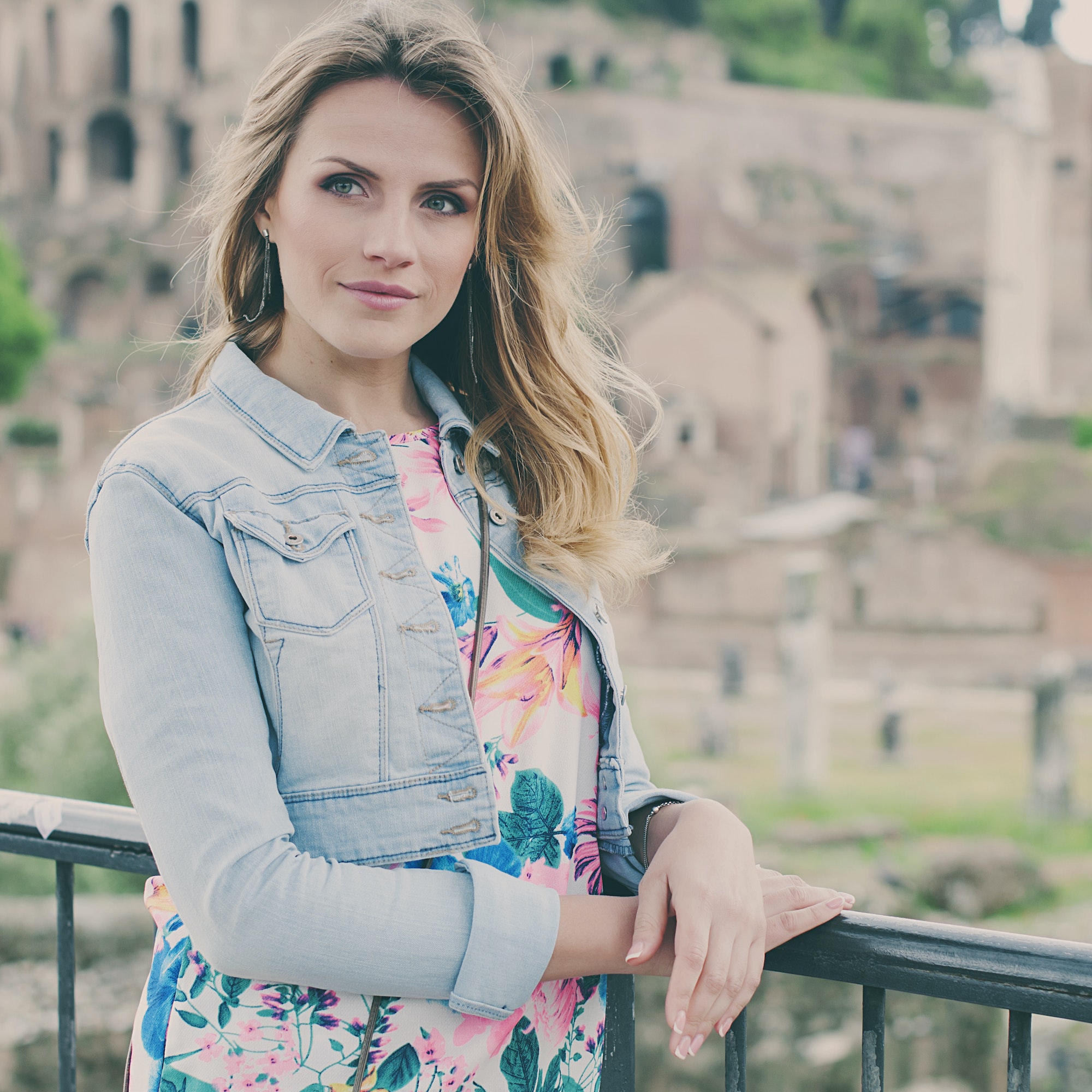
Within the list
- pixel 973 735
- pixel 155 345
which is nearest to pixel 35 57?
pixel 973 735

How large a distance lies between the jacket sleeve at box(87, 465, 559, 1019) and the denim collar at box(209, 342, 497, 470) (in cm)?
12

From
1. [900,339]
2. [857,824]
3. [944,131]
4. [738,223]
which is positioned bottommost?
[857,824]


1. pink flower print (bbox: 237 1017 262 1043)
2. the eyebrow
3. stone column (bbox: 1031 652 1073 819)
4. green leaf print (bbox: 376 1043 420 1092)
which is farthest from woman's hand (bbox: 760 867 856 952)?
stone column (bbox: 1031 652 1073 819)

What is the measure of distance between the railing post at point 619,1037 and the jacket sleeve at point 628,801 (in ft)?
0.25

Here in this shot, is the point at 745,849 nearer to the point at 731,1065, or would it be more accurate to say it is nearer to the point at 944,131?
the point at 731,1065

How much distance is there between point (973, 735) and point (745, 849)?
48.0 feet

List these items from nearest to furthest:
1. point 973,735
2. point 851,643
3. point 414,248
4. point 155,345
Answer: point 414,248 → point 155,345 → point 973,735 → point 851,643

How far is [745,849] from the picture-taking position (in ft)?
3.13

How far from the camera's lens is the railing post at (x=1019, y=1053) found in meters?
0.90

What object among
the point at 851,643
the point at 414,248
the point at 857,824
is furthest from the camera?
the point at 851,643

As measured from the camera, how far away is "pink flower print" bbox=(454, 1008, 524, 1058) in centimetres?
90

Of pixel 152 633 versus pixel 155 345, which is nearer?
pixel 152 633

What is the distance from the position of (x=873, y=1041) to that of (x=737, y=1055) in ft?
0.33

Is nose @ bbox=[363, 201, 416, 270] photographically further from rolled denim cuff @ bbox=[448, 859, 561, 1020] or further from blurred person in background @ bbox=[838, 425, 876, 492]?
blurred person in background @ bbox=[838, 425, 876, 492]
